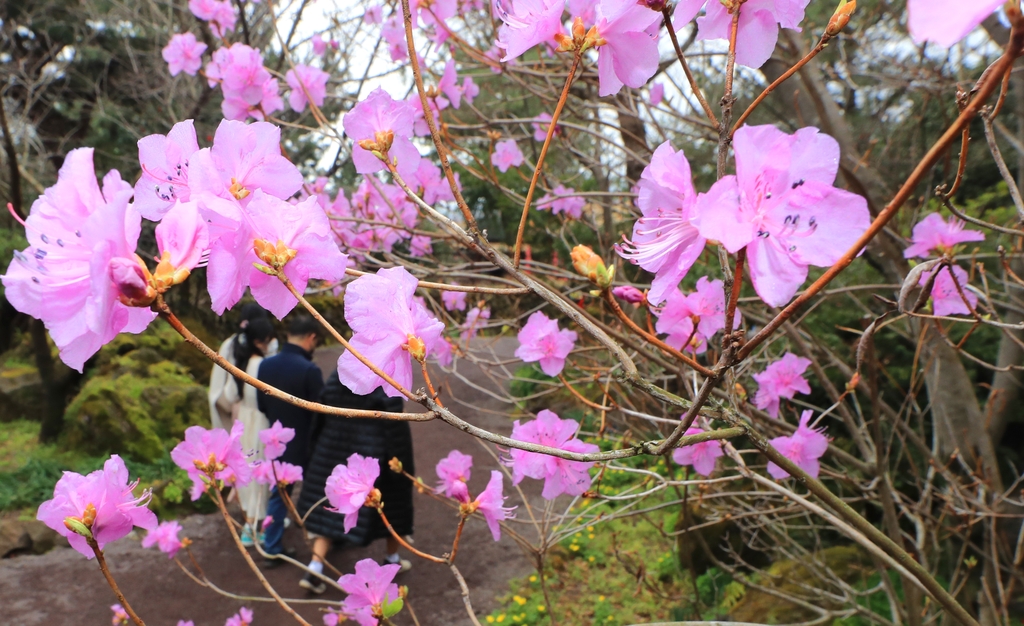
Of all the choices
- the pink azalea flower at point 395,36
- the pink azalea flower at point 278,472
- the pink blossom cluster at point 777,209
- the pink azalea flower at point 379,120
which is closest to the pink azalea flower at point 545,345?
the pink azalea flower at point 379,120

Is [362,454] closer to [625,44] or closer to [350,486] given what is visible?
[350,486]

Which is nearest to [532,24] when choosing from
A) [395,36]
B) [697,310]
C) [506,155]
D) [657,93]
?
[697,310]

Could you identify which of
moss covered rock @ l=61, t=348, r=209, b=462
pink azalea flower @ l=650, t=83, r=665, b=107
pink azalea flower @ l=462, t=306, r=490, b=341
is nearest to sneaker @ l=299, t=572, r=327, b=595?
pink azalea flower @ l=462, t=306, r=490, b=341

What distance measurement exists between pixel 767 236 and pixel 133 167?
34.8 feet

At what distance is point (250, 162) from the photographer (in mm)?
781

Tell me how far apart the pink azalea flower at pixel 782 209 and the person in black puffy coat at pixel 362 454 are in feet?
10.2

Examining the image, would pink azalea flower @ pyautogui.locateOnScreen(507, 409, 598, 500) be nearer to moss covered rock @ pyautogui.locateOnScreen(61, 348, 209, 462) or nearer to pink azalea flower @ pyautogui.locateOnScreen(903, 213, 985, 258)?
pink azalea flower @ pyautogui.locateOnScreen(903, 213, 985, 258)

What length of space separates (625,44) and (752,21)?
0.17 metres

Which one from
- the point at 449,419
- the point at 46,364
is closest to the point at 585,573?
the point at 449,419

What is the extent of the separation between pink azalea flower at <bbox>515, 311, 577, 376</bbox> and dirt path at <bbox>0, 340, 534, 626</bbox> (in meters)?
2.30

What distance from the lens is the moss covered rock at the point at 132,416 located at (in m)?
6.18

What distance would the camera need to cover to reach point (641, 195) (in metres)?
0.71

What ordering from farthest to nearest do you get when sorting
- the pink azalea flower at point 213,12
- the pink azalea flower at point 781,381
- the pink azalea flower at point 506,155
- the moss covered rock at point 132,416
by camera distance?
1. the moss covered rock at point 132,416
2. the pink azalea flower at point 506,155
3. the pink azalea flower at point 213,12
4. the pink azalea flower at point 781,381

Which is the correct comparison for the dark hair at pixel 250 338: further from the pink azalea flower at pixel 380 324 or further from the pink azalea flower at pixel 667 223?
the pink azalea flower at pixel 667 223
